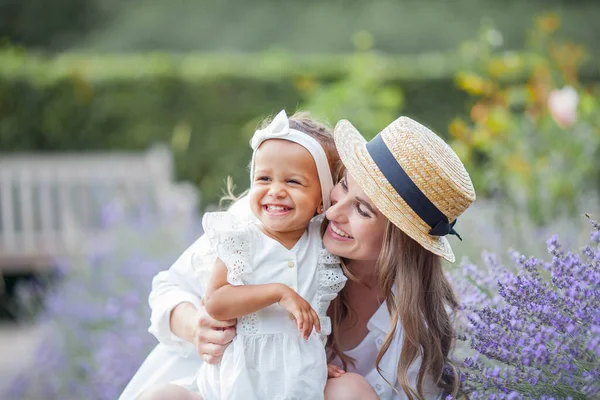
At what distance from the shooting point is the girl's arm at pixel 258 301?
2197mm

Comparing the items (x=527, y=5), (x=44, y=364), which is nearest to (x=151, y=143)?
(x=44, y=364)

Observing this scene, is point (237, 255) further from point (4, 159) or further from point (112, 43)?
point (112, 43)

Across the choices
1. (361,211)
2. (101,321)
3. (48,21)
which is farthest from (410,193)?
(48,21)

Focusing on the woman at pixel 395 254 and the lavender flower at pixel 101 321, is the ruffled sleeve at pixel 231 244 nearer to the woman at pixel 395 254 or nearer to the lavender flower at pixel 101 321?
the woman at pixel 395 254

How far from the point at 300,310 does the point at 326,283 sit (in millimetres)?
185

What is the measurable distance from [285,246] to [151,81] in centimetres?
694

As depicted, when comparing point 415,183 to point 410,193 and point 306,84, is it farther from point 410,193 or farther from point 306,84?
point 306,84

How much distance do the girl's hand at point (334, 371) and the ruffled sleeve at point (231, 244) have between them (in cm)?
33

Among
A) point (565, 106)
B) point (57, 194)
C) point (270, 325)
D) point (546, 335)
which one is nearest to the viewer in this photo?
point (546, 335)

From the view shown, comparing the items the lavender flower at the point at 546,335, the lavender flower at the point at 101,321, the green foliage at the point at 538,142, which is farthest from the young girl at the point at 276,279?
the green foliage at the point at 538,142

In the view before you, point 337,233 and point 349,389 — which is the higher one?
point 337,233

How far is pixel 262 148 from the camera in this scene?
2.38 metres

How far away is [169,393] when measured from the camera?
2299mm

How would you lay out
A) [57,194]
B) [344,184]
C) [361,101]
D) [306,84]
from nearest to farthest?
[344,184]
[306,84]
[361,101]
[57,194]
